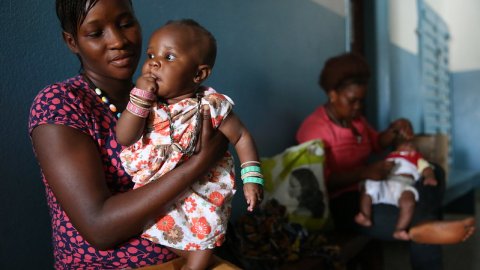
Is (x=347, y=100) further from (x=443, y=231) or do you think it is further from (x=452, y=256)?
(x=452, y=256)

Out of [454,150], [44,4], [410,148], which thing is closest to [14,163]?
[44,4]

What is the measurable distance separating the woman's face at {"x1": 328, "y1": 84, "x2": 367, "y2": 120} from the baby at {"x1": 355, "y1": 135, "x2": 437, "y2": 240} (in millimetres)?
381

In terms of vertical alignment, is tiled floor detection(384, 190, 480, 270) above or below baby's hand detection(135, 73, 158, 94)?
below

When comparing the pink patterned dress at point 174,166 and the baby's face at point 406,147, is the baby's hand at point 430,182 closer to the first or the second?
the baby's face at point 406,147

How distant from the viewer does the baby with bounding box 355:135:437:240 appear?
7.41 ft

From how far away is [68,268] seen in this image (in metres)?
1.14

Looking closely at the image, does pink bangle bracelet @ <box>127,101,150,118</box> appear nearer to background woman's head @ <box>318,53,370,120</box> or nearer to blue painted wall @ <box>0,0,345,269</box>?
blue painted wall @ <box>0,0,345,269</box>

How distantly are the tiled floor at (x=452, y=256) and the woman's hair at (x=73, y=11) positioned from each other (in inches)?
109

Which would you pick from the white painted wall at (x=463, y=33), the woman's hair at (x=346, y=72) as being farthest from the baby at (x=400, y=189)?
the white painted wall at (x=463, y=33)

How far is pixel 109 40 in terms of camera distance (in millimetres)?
1145

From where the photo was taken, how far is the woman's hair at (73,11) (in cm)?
112

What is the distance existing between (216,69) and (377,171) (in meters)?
1.06

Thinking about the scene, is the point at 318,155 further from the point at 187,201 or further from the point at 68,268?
the point at 68,268

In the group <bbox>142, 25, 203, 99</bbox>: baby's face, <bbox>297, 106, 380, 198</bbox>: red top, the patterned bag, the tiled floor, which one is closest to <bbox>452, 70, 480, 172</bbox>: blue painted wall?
the tiled floor
